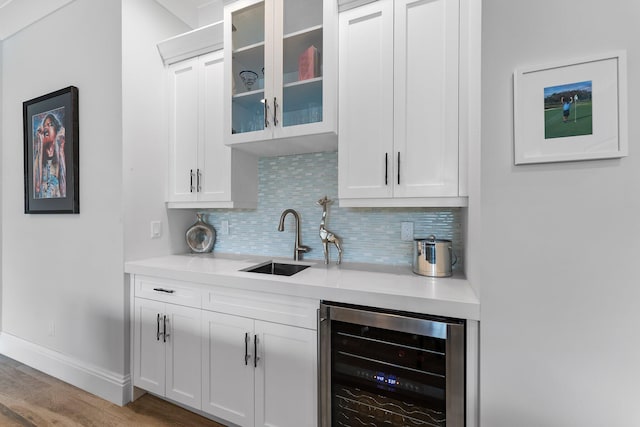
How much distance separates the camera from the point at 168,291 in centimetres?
171

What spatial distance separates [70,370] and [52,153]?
169cm

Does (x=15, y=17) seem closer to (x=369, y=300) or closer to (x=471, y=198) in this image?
(x=369, y=300)

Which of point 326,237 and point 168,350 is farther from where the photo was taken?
point 326,237

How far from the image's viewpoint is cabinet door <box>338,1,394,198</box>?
144 cm

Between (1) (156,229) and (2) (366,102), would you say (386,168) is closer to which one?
(2) (366,102)

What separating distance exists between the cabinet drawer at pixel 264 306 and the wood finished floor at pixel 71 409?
77cm

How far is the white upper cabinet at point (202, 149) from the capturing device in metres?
1.94

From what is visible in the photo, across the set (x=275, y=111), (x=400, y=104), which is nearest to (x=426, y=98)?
(x=400, y=104)

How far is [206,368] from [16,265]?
2.33m

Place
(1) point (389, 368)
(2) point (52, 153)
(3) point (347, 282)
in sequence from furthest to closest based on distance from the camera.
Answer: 1. (2) point (52, 153)
2. (3) point (347, 282)
3. (1) point (389, 368)

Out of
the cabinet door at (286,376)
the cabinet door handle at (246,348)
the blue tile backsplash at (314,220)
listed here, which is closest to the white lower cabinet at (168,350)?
the cabinet door handle at (246,348)

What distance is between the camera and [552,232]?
0.96 metres

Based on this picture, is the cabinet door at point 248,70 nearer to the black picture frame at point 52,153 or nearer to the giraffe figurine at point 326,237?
the giraffe figurine at point 326,237

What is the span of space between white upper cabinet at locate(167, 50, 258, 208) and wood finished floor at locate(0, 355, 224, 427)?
136 centimetres
